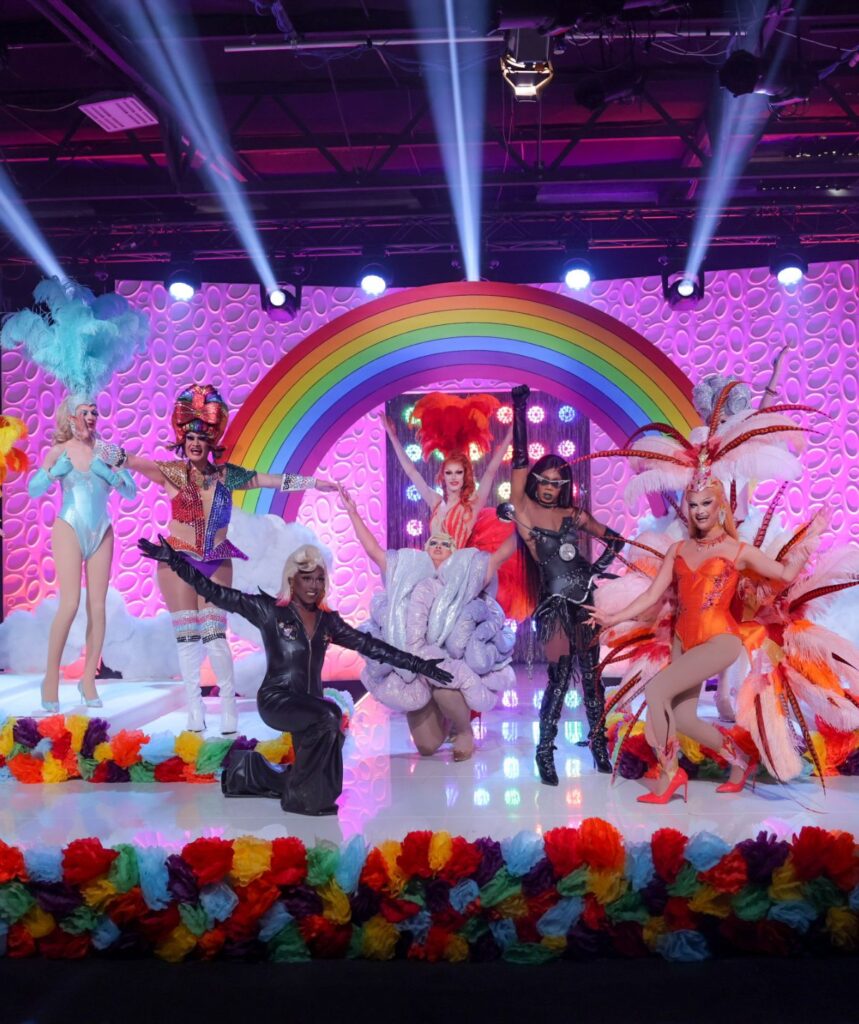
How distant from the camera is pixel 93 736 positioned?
5.17 m

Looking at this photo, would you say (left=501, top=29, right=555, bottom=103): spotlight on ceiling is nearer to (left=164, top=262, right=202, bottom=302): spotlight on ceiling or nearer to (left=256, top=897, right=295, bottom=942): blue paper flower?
(left=164, top=262, right=202, bottom=302): spotlight on ceiling

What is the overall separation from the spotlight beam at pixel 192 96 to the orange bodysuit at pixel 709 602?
466 cm

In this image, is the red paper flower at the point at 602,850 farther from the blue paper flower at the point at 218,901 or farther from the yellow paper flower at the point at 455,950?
the blue paper flower at the point at 218,901

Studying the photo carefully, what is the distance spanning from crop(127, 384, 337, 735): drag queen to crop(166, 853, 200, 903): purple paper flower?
8.05 ft

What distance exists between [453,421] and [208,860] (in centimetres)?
330

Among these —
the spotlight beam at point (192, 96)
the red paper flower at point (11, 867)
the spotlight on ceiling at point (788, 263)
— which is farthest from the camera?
the spotlight on ceiling at point (788, 263)

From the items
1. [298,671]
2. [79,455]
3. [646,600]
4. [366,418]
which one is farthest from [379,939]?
[366,418]

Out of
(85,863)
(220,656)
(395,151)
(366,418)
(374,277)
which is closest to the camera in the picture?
(85,863)

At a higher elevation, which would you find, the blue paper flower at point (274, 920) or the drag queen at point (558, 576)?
the drag queen at point (558, 576)

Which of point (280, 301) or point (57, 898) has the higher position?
point (280, 301)

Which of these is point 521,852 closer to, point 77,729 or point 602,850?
point 602,850

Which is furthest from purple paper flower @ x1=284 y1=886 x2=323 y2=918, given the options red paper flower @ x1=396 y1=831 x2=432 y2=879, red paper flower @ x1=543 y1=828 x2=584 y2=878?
red paper flower @ x1=543 y1=828 x2=584 y2=878

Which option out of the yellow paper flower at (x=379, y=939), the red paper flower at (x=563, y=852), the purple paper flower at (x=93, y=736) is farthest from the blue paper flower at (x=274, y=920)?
the purple paper flower at (x=93, y=736)

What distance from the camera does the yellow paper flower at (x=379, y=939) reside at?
3143mm
